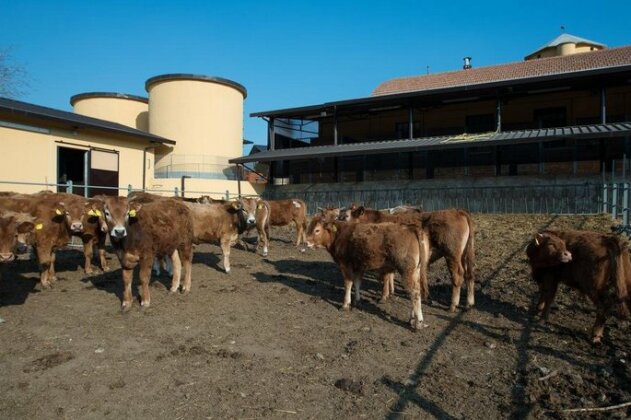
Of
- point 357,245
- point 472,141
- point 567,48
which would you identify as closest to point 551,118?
point 472,141

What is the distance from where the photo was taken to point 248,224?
1127 cm

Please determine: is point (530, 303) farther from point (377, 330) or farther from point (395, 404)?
point (395, 404)

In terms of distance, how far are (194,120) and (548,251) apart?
2615cm

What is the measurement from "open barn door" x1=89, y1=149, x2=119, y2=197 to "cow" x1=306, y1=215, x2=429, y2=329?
15453 millimetres

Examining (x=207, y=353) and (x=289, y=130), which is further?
(x=289, y=130)

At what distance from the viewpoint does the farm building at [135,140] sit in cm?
1731

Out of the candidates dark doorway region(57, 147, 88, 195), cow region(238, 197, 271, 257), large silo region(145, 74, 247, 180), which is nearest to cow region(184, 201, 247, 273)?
cow region(238, 197, 271, 257)

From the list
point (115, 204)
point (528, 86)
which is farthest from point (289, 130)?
point (115, 204)

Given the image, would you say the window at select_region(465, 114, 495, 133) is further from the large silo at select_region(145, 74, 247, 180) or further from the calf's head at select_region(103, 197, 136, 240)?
the calf's head at select_region(103, 197, 136, 240)

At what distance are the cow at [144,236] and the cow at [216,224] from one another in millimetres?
1404

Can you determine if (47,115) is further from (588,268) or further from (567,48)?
(567,48)

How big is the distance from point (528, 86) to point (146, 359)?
22.9m

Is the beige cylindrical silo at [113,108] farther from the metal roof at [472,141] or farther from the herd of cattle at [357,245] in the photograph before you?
the herd of cattle at [357,245]

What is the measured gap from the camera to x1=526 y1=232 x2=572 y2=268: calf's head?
6.46 metres
